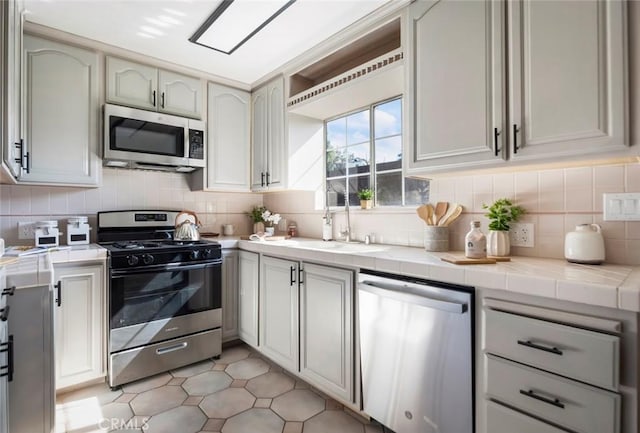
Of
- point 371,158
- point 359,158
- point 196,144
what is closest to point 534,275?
point 371,158

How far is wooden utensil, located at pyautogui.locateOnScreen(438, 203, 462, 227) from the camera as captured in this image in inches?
73.4

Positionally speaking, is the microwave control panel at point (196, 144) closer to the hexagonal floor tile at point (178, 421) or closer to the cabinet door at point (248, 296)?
the cabinet door at point (248, 296)

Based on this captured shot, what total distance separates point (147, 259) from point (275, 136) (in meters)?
1.42

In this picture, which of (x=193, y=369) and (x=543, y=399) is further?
(x=193, y=369)

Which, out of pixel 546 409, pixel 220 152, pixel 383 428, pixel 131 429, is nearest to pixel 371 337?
pixel 383 428

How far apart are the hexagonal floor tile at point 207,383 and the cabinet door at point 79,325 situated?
559 mm

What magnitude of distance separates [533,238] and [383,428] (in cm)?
126

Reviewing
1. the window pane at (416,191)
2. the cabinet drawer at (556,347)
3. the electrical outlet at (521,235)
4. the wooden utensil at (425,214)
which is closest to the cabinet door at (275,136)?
the window pane at (416,191)

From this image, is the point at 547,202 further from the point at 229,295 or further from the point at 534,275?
Result: the point at 229,295

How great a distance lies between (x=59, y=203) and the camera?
245cm

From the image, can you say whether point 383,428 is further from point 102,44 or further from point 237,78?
point 102,44

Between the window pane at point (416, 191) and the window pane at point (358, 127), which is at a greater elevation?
the window pane at point (358, 127)

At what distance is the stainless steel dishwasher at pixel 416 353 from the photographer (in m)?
1.32

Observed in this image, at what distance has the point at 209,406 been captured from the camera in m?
1.95
